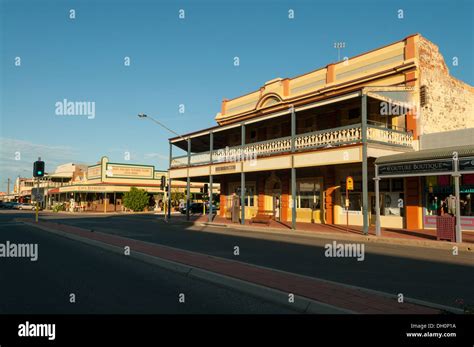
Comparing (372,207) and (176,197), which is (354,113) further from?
(176,197)

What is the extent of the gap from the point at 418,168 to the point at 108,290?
1313cm

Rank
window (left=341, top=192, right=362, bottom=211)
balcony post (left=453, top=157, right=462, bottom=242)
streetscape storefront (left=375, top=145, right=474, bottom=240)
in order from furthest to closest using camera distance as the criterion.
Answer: window (left=341, top=192, right=362, bottom=211)
streetscape storefront (left=375, top=145, right=474, bottom=240)
balcony post (left=453, top=157, right=462, bottom=242)

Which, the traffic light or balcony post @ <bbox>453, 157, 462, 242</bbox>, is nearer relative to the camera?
balcony post @ <bbox>453, 157, 462, 242</bbox>

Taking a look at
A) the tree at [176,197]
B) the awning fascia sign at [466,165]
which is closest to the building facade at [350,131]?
the awning fascia sign at [466,165]

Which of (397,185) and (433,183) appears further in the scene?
(397,185)

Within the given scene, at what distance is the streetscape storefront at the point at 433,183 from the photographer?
1409cm

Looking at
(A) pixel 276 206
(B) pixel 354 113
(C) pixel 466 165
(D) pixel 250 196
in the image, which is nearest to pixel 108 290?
(C) pixel 466 165

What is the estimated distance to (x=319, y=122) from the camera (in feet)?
79.0

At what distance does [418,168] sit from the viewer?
15570 millimetres

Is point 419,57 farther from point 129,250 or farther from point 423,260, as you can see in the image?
point 129,250

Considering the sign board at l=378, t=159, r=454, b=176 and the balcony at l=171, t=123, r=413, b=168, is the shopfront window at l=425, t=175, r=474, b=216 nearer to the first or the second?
the sign board at l=378, t=159, r=454, b=176

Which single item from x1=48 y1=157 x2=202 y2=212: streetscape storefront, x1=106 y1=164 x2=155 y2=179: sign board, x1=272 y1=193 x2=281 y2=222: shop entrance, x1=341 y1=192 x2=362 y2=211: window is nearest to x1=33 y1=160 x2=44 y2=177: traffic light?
x1=272 y1=193 x2=281 y2=222: shop entrance

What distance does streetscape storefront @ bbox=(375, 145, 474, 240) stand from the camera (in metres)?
14.1

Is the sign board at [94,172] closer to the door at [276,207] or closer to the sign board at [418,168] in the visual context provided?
the door at [276,207]
